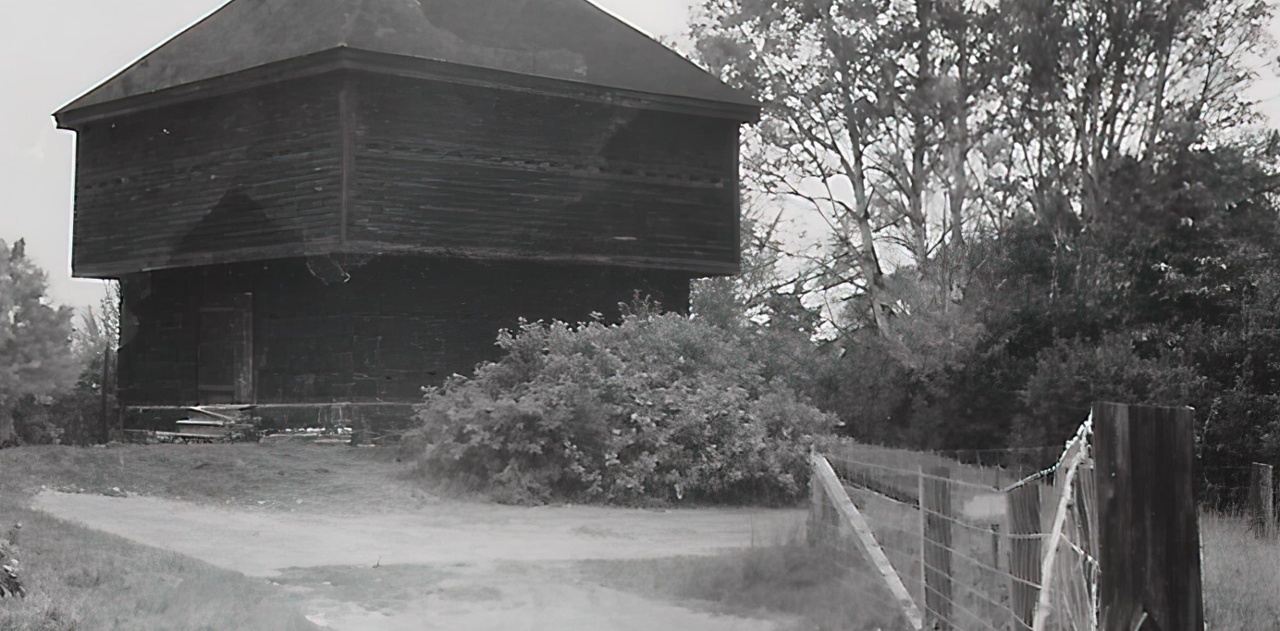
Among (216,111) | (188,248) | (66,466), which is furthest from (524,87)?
(66,466)

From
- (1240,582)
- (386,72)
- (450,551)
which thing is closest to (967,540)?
(1240,582)

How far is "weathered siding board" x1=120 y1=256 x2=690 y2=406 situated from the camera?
2059cm

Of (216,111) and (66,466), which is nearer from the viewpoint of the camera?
(66,466)

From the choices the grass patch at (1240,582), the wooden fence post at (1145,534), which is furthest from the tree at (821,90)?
the wooden fence post at (1145,534)

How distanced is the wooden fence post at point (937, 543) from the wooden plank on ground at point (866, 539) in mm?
122

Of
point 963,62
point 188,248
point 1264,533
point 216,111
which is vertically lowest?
point 1264,533

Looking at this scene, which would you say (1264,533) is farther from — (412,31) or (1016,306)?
(412,31)

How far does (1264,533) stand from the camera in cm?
1302

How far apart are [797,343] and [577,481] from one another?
10.3 meters

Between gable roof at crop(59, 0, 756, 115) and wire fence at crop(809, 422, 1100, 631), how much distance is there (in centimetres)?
1179

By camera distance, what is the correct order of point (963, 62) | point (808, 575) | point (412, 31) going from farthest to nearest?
point (963, 62) < point (412, 31) < point (808, 575)

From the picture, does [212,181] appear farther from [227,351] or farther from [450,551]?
[450,551]

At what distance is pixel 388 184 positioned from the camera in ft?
64.2

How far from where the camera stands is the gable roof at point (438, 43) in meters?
19.3
